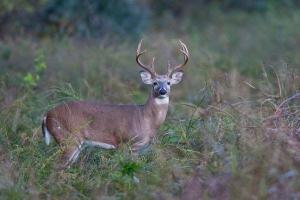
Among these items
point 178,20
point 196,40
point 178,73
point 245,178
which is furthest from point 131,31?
point 245,178

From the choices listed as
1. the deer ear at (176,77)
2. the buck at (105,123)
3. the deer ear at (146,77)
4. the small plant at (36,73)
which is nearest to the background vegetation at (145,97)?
the small plant at (36,73)

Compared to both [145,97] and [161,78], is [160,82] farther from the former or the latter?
[145,97]

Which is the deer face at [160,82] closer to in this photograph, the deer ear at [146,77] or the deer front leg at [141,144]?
the deer ear at [146,77]

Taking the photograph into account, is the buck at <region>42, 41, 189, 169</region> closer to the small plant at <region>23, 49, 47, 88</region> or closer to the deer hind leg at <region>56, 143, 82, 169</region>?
the deer hind leg at <region>56, 143, 82, 169</region>

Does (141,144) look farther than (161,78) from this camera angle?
No

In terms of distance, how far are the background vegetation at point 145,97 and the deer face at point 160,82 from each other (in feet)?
1.13

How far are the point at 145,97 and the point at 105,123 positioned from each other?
3.96 meters

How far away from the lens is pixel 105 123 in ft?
32.1

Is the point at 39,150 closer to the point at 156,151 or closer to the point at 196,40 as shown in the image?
the point at 156,151

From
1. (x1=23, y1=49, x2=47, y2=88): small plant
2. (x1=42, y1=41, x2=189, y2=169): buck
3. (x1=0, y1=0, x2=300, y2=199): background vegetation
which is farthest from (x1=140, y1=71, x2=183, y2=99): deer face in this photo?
(x1=23, y1=49, x2=47, y2=88): small plant

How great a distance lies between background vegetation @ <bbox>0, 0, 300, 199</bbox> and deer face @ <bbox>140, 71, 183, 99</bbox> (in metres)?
0.35

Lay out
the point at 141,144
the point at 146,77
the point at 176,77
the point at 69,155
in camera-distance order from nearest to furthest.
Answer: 1. the point at 69,155
2. the point at 141,144
3. the point at 146,77
4. the point at 176,77

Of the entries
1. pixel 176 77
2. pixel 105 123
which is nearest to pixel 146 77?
pixel 176 77

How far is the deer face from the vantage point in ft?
32.3
